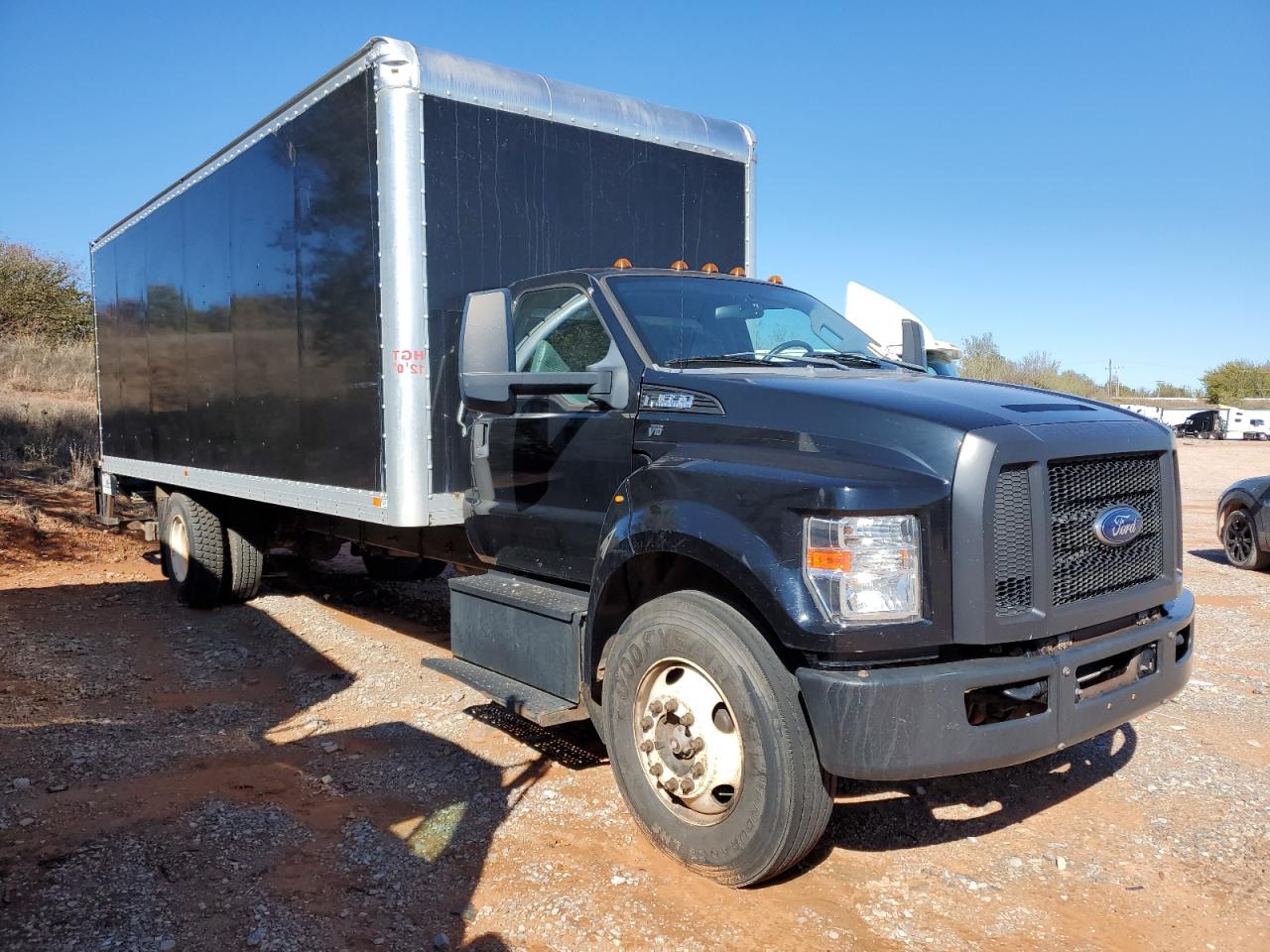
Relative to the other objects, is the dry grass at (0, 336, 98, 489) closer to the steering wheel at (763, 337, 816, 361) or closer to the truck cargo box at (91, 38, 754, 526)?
the truck cargo box at (91, 38, 754, 526)

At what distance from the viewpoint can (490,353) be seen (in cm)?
429

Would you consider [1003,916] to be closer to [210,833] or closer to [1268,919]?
[1268,919]

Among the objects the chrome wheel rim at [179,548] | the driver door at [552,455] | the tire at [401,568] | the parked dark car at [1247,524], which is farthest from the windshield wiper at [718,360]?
the parked dark car at [1247,524]

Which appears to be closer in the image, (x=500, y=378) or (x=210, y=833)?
(x=210, y=833)

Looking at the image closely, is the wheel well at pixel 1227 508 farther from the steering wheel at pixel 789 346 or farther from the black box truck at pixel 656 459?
the steering wheel at pixel 789 346

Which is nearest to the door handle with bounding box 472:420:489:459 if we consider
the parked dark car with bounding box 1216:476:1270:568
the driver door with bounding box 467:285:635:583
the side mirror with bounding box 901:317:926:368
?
the driver door with bounding box 467:285:635:583

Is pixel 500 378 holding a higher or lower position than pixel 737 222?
lower

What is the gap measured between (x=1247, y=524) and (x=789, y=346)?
8.09 meters

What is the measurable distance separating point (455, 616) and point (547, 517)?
3.00 feet

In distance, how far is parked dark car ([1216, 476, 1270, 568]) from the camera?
9.96m

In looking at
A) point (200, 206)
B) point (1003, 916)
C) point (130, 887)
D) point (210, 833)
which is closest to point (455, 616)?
point (210, 833)

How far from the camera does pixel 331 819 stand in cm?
410

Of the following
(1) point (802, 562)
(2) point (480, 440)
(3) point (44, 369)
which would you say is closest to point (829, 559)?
(1) point (802, 562)

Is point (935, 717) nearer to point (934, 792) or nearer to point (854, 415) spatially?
point (854, 415)
